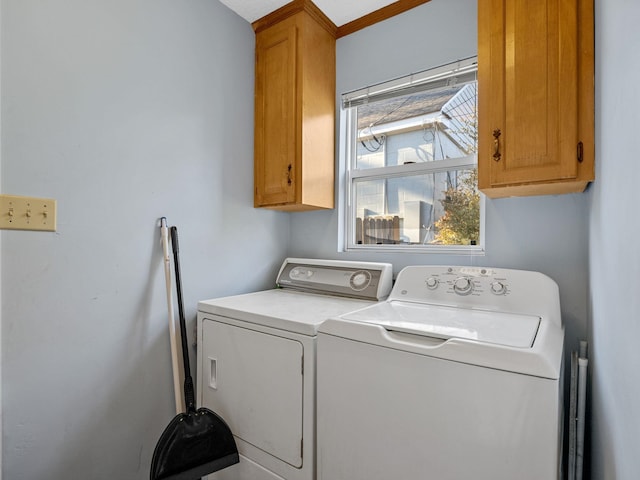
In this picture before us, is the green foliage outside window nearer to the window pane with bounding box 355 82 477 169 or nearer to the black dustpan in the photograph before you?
the window pane with bounding box 355 82 477 169

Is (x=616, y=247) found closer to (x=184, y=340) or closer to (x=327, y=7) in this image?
(x=184, y=340)

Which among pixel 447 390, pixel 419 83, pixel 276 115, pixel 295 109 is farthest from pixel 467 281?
pixel 276 115

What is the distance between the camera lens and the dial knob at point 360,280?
1.71m

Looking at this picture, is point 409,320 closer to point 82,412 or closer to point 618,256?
point 618,256

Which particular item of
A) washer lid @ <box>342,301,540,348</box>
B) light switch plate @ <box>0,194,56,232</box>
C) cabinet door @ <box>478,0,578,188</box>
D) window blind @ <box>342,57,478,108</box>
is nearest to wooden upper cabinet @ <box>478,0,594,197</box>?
cabinet door @ <box>478,0,578,188</box>

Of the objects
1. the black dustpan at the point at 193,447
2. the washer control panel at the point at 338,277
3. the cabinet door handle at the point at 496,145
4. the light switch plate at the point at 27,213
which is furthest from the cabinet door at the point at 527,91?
the light switch plate at the point at 27,213

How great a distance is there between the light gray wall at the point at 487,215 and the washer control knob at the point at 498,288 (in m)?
0.25

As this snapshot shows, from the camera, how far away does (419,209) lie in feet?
6.25

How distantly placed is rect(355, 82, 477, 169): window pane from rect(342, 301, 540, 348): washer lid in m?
0.93

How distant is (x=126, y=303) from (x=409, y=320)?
1.23m

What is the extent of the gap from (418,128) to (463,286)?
3.37 ft

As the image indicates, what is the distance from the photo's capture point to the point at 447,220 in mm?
1795

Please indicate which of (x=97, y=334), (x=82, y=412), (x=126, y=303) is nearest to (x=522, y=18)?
(x=126, y=303)

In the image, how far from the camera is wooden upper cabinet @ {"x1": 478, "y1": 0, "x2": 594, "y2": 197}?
113 cm
